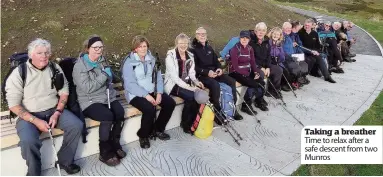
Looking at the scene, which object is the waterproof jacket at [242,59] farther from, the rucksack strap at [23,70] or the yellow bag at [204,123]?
the rucksack strap at [23,70]

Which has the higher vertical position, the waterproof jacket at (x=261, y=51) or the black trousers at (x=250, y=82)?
the waterproof jacket at (x=261, y=51)

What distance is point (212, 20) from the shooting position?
48.0ft

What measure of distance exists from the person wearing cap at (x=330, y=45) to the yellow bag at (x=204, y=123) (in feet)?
22.3

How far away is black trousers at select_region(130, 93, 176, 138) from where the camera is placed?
20.1 feet

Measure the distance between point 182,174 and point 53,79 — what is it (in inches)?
98.0

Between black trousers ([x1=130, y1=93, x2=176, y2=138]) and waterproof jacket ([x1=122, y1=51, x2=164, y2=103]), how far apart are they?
144 mm

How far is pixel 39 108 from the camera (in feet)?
17.2

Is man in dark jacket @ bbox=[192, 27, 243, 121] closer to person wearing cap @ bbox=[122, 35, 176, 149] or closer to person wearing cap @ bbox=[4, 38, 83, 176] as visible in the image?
person wearing cap @ bbox=[122, 35, 176, 149]

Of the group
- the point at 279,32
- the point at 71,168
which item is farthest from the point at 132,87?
the point at 279,32

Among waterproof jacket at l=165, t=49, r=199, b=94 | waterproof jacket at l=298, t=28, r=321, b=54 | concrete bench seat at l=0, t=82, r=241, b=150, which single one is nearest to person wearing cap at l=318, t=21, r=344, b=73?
waterproof jacket at l=298, t=28, r=321, b=54

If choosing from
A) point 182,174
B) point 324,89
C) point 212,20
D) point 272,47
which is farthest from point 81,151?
point 212,20

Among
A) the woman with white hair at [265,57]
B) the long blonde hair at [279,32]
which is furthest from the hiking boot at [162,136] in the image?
the long blonde hair at [279,32]

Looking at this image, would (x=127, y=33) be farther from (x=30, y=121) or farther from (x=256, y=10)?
(x=256, y=10)

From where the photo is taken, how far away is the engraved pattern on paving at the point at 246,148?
5723 millimetres
